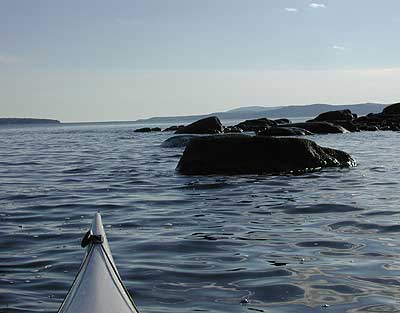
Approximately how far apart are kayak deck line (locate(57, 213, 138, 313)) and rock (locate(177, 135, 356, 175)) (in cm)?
1092

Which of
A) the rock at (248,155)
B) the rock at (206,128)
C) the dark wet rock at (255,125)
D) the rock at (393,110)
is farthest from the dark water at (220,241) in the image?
the rock at (393,110)

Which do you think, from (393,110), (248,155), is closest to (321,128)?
(393,110)

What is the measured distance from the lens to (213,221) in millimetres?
9281

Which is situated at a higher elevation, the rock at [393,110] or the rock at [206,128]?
the rock at [393,110]

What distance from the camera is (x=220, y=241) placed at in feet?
25.8

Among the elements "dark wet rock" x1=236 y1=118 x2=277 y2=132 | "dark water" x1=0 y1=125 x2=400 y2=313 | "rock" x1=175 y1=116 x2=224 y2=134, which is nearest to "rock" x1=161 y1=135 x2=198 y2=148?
"rock" x1=175 y1=116 x2=224 y2=134

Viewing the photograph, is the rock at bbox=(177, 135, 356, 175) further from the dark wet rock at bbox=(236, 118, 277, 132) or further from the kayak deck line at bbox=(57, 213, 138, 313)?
the dark wet rock at bbox=(236, 118, 277, 132)

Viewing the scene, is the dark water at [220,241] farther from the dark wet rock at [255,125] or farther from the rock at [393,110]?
the rock at [393,110]

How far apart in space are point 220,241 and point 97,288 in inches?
159

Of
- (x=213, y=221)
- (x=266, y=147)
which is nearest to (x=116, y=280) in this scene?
(x=213, y=221)

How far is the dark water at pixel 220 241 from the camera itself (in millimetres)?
5637

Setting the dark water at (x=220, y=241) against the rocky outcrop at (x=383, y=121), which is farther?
the rocky outcrop at (x=383, y=121)

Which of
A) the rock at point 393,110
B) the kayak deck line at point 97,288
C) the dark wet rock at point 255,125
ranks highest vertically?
the rock at point 393,110

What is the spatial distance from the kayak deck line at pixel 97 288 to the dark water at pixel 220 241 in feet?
4.08
